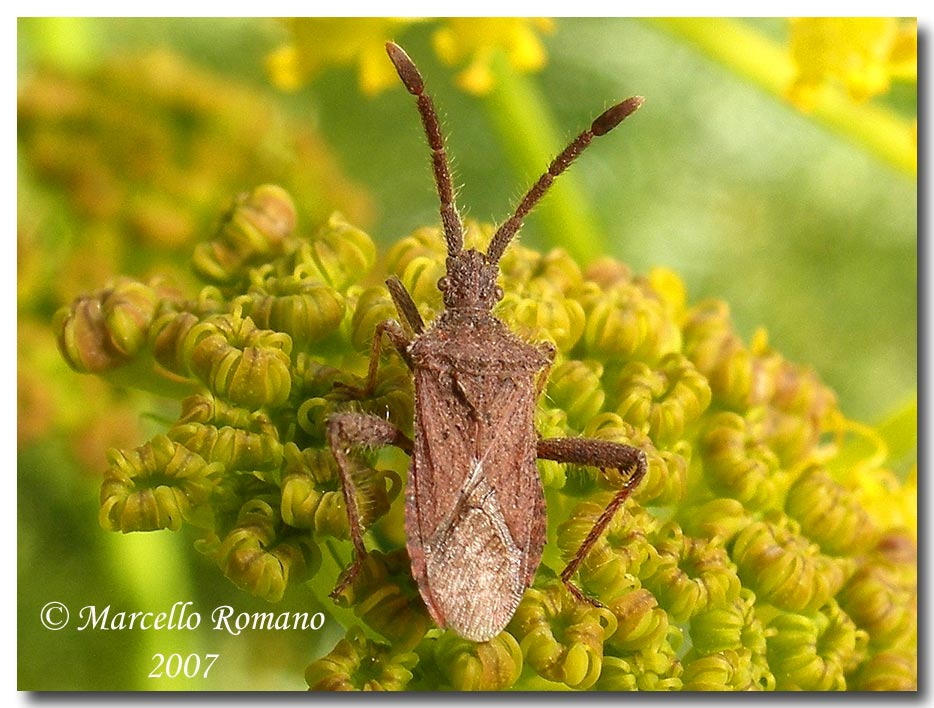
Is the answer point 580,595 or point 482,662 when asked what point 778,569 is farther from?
point 482,662

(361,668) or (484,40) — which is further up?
(484,40)

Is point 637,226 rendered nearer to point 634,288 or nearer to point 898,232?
point 898,232

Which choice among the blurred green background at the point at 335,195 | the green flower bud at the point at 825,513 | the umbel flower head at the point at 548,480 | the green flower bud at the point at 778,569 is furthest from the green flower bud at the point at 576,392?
the blurred green background at the point at 335,195

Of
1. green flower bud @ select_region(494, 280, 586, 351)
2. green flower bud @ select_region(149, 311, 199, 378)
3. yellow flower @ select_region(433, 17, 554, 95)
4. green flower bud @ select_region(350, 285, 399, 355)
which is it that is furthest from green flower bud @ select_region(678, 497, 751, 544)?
yellow flower @ select_region(433, 17, 554, 95)

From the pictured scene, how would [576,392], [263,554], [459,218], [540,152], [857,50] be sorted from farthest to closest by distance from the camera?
[540,152] → [857,50] → [459,218] → [576,392] → [263,554]

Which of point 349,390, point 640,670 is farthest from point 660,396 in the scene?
point 349,390

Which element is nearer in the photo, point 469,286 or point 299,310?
point 299,310

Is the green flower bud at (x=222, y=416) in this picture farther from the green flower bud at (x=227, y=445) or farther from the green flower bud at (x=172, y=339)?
the green flower bud at (x=172, y=339)
